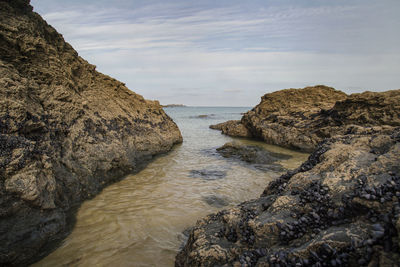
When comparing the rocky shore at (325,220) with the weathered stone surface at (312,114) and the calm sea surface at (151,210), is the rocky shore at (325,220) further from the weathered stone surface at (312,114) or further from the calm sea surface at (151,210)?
the weathered stone surface at (312,114)

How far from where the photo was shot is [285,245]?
2385 millimetres

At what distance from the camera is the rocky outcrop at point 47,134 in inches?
129

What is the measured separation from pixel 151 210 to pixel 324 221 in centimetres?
390

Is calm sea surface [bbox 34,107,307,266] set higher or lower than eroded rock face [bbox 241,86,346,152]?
lower

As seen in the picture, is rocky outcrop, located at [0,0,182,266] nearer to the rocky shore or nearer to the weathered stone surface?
the rocky shore

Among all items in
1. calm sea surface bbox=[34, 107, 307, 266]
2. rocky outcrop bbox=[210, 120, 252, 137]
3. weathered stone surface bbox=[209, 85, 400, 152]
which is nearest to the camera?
calm sea surface bbox=[34, 107, 307, 266]

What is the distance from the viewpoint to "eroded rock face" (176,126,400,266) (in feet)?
6.20

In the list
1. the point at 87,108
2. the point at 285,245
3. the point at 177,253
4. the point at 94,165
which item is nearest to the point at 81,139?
the point at 94,165

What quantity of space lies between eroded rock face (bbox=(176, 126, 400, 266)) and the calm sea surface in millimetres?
913

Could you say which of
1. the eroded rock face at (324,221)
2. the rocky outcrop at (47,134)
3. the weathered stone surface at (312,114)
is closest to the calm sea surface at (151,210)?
the rocky outcrop at (47,134)

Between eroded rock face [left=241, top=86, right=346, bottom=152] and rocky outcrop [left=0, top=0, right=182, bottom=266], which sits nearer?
rocky outcrop [left=0, top=0, right=182, bottom=266]

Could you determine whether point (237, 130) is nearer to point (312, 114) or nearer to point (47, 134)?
point (312, 114)

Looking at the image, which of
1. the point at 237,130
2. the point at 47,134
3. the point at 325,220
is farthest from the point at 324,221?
the point at 237,130

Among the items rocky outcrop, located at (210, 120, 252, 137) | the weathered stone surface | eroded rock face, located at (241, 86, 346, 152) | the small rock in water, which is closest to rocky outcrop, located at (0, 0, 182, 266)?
the small rock in water
